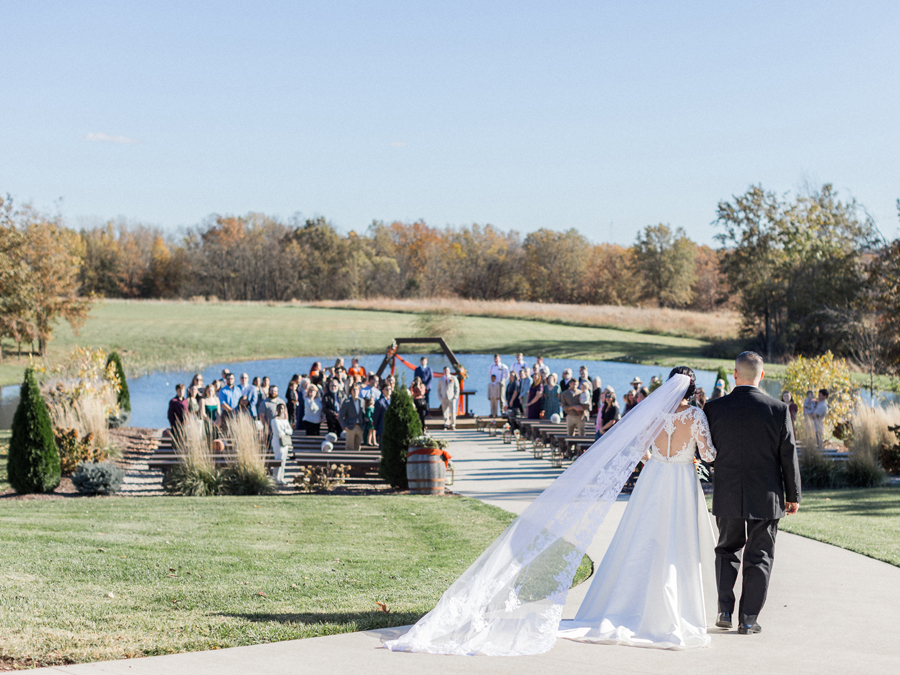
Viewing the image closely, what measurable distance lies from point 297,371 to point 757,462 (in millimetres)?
39202

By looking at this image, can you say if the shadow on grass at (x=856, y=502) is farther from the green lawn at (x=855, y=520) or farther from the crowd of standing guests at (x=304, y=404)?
the crowd of standing guests at (x=304, y=404)

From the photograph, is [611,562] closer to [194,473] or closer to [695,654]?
[695,654]

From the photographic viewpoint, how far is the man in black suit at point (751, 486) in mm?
5703

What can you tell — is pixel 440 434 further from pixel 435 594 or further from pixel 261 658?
pixel 261 658

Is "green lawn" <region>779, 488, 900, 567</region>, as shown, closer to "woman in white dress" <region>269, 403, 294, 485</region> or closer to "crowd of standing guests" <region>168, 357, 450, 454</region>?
"crowd of standing guests" <region>168, 357, 450, 454</region>

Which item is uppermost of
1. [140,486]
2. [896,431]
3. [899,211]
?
[899,211]

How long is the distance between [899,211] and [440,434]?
19.9 m

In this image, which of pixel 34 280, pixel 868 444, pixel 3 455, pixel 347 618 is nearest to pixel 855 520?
pixel 868 444

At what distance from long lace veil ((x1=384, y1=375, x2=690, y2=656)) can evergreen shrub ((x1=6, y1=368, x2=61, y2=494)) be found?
1024 cm

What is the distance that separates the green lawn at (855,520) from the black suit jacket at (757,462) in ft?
10.9

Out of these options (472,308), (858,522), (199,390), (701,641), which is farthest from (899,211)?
(472,308)

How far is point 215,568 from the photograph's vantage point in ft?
26.4

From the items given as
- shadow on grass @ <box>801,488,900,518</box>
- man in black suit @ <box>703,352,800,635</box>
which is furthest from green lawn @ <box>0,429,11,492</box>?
shadow on grass @ <box>801,488,900,518</box>

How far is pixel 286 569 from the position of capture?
8.10 meters
